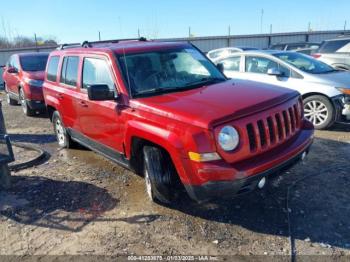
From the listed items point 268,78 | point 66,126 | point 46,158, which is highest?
point 268,78

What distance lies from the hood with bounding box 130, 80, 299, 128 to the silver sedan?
236cm

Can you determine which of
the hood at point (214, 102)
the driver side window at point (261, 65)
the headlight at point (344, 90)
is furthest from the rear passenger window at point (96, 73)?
the headlight at point (344, 90)

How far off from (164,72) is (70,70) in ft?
6.37

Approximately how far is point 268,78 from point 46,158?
5051 millimetres

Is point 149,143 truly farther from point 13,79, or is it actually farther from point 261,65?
point 13,79

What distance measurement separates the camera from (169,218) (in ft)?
13.0

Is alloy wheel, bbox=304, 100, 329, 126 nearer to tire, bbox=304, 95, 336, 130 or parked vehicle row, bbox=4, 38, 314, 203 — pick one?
tire, bbox=304, 95, 336, 130

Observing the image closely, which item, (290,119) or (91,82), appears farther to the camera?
(91,82)

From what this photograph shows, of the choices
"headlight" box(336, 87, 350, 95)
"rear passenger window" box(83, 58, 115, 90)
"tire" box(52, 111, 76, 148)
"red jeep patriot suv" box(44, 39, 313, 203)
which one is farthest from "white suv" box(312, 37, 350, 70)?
"rear passenger window" box(83, 58, 115, 90)

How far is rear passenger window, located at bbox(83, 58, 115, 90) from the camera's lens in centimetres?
446

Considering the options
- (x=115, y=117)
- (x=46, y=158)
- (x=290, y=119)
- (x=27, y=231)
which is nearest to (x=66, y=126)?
(x=46, y=158)

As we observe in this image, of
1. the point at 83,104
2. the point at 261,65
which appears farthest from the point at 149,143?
the point at 261,65

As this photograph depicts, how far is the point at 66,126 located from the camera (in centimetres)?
616

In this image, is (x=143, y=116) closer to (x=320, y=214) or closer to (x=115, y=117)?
(x=115, y=117)
